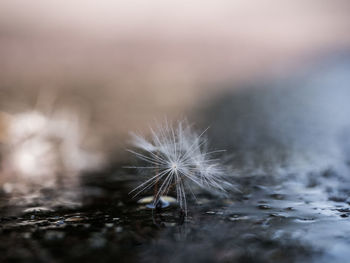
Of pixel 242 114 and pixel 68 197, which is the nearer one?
pixel 68 197

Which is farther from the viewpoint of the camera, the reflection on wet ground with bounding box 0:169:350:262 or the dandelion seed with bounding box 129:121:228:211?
the dandelion seed with bounding box 129:121:228:211

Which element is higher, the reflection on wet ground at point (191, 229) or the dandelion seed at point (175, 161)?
the dandelion seed at point (175, 161)

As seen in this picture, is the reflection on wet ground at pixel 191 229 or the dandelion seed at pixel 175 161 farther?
the dandelion seed at pixel 175 161

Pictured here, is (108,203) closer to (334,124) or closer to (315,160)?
(315,160)

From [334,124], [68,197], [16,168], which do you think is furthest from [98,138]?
[334,124]

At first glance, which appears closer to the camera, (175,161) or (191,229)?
(191,229)
